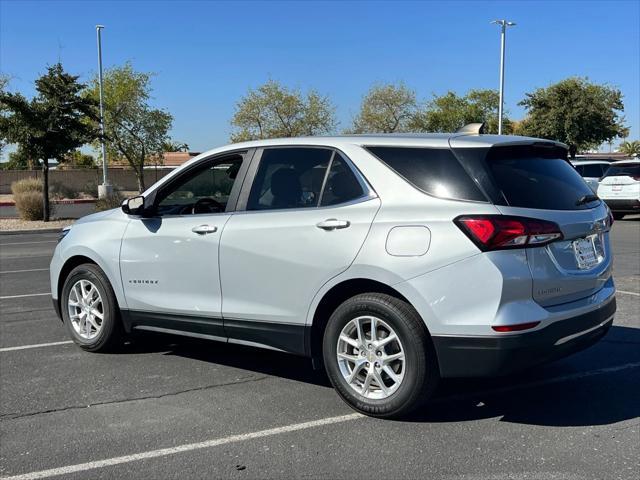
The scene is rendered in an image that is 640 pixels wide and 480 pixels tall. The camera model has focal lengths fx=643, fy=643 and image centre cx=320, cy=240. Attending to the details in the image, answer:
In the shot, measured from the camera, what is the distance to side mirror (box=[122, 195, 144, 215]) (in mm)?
5273

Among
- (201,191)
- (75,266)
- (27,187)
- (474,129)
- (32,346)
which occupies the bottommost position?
(32,346)

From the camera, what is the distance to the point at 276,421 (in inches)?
163

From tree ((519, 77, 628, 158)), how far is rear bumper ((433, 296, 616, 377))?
126ft

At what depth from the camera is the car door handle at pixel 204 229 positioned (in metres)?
4.78

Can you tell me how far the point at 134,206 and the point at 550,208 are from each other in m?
3.24

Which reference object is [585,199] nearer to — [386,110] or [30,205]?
[30,205]

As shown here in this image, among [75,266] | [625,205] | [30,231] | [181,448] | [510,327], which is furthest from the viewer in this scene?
[30,231]

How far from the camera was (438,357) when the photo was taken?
3.80 meters

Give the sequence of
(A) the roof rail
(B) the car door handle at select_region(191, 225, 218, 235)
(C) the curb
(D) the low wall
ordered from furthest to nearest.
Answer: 1. (D) the low wall
2. (C) the curb
3. (B) the car door handle at select_region(191, 225, 218, 235)
4. (A) the roof rail

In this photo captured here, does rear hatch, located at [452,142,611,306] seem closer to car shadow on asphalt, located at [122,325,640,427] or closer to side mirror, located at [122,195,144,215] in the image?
car shadow on asphalt, located at [122,325,640,427]

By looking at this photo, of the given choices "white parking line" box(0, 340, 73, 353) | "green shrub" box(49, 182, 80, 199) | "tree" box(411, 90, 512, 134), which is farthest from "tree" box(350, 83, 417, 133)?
"white parking line" box(0, 340, 73, 353)

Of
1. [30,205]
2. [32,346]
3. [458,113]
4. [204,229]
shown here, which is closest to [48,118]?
[30,205]

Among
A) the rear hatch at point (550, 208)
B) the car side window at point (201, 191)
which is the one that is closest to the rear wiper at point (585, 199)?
the rear hatch at point (550, 208)

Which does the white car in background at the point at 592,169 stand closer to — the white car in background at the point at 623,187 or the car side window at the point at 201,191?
the white car in background at the point at 623,187
